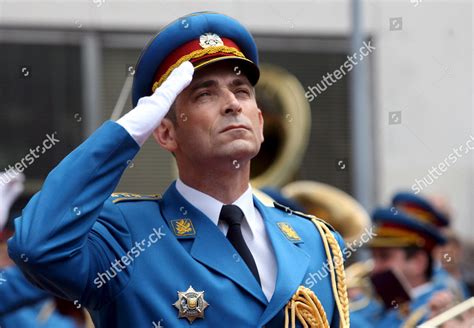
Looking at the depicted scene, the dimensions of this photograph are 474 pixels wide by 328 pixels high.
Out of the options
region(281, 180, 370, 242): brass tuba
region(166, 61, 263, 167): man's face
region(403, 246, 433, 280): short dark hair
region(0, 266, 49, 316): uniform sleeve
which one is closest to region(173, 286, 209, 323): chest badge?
region(166, 61, 263, 167): man's face

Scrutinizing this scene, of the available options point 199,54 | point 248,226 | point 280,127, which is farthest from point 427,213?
point 199,54

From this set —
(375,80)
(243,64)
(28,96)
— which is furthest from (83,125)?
(243,64)

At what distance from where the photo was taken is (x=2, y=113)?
13.9m

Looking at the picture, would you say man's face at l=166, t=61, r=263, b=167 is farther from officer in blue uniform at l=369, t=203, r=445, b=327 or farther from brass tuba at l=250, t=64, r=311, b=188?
brass tuba at l=250, t=64, r=311, b=188

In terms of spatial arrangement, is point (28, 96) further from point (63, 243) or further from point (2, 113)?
point (63, 243)

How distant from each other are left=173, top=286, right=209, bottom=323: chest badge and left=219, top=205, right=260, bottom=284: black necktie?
24 cm

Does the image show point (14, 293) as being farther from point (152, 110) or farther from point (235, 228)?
point (152, 110)

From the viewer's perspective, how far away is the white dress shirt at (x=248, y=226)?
4152mm

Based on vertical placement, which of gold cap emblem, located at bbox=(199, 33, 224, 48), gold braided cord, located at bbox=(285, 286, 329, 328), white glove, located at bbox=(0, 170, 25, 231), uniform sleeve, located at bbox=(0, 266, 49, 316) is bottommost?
uniform sleeve, located at bbox=(0, 266, 49, 316)

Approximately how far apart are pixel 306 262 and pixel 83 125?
9.66 m

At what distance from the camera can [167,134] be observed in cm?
425

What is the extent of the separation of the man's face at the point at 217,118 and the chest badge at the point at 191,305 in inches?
17.4

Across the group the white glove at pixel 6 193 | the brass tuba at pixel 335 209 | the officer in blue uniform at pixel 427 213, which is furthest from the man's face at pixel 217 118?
the officer in blue uniform at pixel 427 213

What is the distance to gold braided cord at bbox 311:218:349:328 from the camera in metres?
4.24
